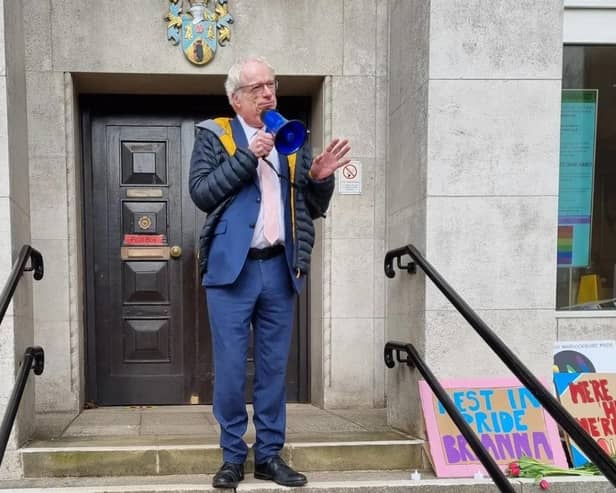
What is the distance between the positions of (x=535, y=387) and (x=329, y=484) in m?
1.20

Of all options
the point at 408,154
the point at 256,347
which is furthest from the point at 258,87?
the point at 408,154

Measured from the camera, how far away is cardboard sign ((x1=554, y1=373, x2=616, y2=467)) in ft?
10.5

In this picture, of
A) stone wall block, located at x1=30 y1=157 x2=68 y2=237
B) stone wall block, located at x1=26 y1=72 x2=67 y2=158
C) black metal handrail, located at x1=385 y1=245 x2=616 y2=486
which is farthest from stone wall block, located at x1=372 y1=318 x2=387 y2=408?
stone wall block, located at x1=26 y1=72 x2=67 y2=158

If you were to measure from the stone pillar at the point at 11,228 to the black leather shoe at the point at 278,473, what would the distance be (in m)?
1.28

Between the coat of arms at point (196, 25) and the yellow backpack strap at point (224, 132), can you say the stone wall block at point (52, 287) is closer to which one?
the coat of arms at point (196, 25)

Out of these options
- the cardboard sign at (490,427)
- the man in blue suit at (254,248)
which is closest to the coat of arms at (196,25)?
the man in blue suit at (254,248)

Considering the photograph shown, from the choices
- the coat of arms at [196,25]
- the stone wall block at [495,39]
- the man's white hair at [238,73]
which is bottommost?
the man's white hair at [238,73]

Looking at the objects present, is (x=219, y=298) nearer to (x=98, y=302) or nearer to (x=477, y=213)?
(x=477, y=213)

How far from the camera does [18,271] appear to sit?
2.75m

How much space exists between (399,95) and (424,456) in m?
2.23

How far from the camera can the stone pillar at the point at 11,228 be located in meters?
2.93

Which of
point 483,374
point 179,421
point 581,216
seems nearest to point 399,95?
point 581,216

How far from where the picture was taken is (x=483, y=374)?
3.19 meters

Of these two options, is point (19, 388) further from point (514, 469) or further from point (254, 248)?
point (514, 469)
